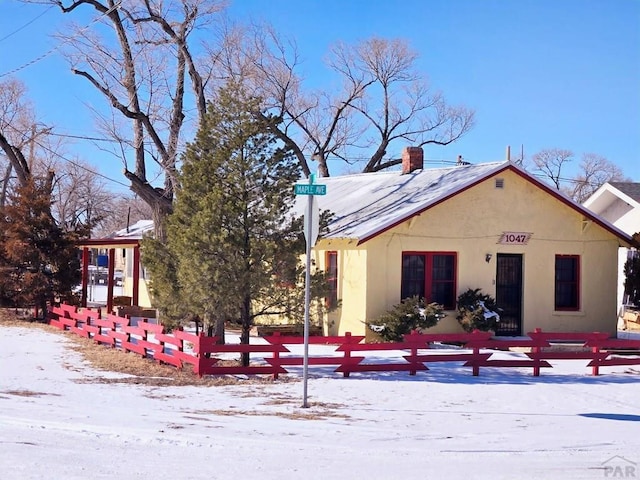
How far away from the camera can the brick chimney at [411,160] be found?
2605cm

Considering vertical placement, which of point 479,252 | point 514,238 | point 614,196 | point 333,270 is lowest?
point 333,270

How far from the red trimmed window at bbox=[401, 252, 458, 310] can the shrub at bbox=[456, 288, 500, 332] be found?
43cm

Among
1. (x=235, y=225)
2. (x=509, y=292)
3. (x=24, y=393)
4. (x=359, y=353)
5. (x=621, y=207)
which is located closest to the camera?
(x=24, y=393)

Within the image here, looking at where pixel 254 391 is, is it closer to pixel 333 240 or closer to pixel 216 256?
pixel 216 256

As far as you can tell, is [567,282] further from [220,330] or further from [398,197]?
[220,330]

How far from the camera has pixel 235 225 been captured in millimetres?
15641

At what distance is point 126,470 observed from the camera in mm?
7449

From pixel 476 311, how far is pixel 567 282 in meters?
3.88

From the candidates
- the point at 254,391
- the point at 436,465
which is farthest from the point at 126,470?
the point at 254,391

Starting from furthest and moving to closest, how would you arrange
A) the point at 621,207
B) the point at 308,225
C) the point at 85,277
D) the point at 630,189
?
1. the point at 621,207
2. the point at 630,189
3. the point at 85,277
4. the point at 308,225

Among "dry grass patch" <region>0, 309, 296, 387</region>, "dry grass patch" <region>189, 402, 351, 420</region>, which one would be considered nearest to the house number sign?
"dry grass patch" <region>0, 309, 296, 387</region>

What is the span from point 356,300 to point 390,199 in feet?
12.8

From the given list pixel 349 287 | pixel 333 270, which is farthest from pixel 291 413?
pixel 333 270

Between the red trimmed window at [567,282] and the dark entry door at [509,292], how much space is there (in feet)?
4.10
